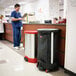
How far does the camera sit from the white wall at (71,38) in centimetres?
207

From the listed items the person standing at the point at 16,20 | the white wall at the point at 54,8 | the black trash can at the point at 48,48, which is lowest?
the black trash can at the point at 48,48

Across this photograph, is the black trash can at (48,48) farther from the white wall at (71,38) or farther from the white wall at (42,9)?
the white wall at (42,9)

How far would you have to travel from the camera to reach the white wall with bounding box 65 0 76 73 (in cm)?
207

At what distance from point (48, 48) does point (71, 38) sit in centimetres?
50

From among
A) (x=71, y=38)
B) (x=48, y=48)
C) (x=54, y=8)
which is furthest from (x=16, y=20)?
(x=54, y=8)

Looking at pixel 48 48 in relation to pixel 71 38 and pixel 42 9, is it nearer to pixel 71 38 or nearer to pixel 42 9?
pixel 71 38

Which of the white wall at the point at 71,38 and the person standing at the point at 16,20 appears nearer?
the white wall at the point at 71,38

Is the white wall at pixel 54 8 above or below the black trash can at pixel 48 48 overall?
above

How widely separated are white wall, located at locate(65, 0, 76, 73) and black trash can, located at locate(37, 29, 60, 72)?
0.96 ft

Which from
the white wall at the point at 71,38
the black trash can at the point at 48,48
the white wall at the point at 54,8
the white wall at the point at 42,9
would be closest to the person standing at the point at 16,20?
the black trash can at the point at 48,48

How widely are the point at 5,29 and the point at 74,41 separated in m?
5.19

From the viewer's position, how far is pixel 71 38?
6.99 ft

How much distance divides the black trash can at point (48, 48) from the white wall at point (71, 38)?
0.29 metres

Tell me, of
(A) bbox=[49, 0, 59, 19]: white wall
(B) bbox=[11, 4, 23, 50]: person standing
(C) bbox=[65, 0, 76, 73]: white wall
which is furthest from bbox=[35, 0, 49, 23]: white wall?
(C) bbox=[65, 0, 76, 73]: white wall
